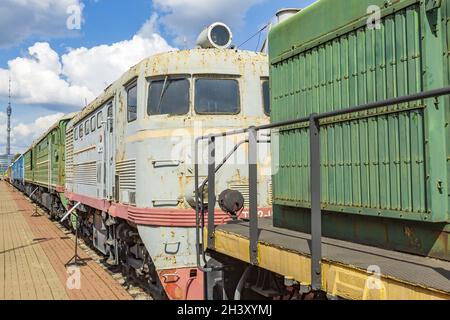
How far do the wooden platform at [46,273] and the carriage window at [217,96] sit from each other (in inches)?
128

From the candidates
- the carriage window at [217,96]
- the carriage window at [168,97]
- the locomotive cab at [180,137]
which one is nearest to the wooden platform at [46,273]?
the locomotive cab at [180,137]

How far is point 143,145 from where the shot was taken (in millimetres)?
6199

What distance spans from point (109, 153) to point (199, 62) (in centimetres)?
278

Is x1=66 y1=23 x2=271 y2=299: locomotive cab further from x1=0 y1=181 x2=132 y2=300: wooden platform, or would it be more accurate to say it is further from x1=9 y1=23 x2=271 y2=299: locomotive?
x1=0 y1=181 x2=132 y2=300: wooden platform

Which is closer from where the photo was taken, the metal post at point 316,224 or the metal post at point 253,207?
the metal post at point 316,224

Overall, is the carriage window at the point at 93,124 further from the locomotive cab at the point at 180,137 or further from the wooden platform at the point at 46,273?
the wooden platform at the point at 46,273

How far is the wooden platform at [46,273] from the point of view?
7.29m

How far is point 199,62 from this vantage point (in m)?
6.26

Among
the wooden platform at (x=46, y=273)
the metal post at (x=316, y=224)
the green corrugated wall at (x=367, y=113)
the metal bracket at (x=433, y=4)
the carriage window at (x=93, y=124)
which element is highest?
the carriage window at (x=93, y=124)

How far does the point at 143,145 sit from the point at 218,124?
1.08 metres

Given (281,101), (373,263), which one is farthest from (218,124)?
(373,263)

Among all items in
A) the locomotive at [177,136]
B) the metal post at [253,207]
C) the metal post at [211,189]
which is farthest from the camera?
the locomotive at [177,136]

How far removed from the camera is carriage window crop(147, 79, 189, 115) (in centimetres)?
623
